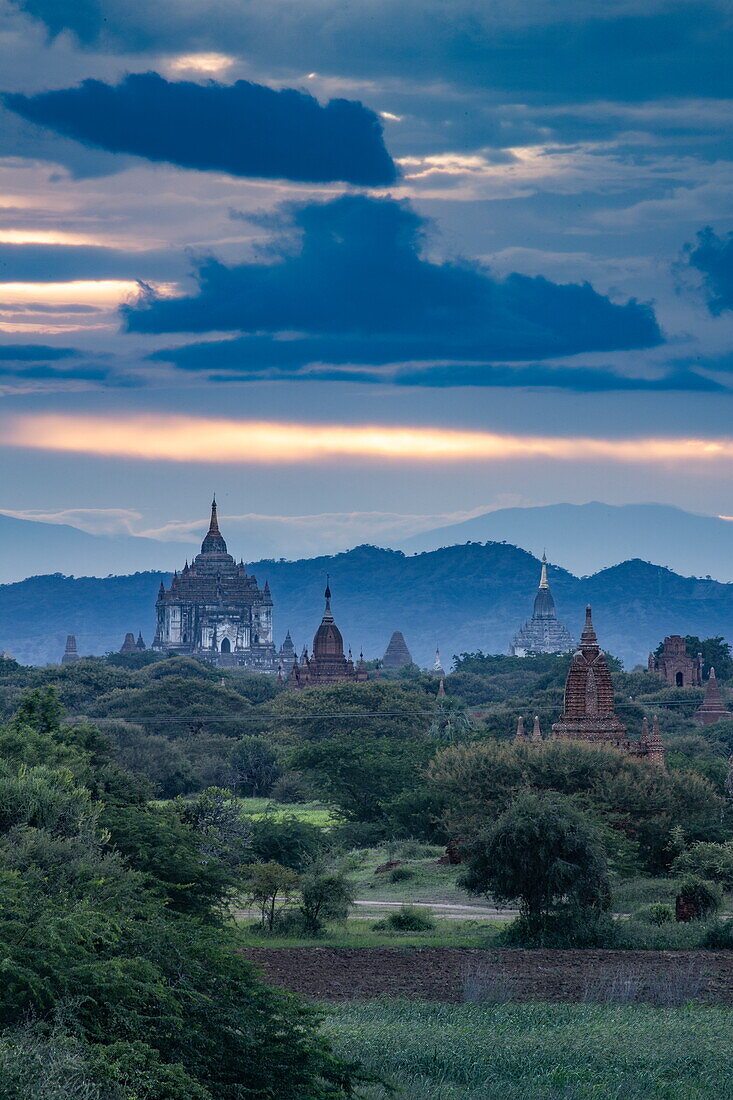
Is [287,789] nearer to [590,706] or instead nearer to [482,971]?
[590,706]

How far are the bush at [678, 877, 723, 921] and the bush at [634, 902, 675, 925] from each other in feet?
1.85

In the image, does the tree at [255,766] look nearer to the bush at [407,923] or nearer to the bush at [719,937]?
the bush at [407,923]

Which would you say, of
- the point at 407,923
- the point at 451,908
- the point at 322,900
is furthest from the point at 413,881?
the point at 322,900

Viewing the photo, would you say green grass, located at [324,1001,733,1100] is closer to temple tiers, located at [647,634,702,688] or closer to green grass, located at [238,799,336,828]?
green grass, located at [238,799,336,828]

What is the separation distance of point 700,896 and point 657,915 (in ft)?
3.65

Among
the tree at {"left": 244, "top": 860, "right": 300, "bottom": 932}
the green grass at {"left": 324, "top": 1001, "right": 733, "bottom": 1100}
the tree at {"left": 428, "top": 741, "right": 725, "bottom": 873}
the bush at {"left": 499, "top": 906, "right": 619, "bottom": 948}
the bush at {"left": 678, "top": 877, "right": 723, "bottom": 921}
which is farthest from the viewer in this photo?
the tree at {"left": 428, "top": 741, "right": 725, "bottom": 873}

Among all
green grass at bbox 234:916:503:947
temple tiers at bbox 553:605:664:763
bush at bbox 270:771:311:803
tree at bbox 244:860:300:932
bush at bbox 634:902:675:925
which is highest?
temple tiers at bbox 553:605:664:763

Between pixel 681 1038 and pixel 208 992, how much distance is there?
795 cm

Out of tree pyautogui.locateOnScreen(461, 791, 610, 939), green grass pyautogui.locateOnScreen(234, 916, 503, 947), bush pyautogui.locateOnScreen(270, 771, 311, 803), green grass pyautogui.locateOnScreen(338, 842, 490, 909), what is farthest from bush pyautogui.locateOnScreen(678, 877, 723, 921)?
bush pyautogui.locateOnScreen(270, 771, 311, 803)

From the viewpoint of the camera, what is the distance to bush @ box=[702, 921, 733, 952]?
3428cm

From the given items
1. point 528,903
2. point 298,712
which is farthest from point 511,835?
point 298,712

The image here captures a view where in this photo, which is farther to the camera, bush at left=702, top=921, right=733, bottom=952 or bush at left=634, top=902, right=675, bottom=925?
bush at left=634, top=902, right=675, bottom=925

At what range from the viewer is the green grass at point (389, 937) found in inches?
1373

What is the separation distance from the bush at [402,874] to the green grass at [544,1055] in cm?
2139
